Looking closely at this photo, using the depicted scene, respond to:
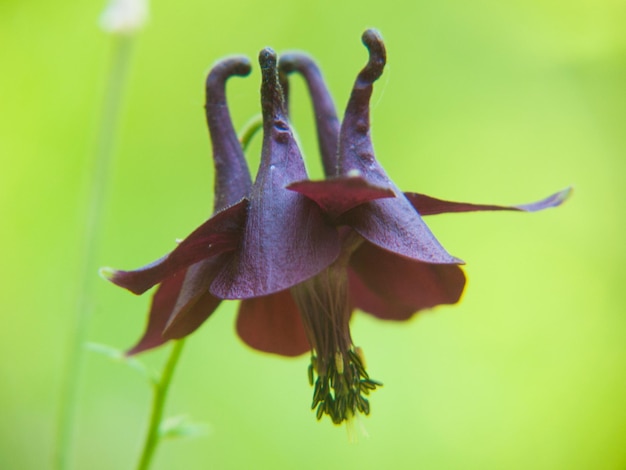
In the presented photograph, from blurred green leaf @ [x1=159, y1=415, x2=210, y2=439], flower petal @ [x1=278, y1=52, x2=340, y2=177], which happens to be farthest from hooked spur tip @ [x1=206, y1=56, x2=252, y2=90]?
blurred green leaf @ [x1=159, y1=415, x2=210, y2=439]

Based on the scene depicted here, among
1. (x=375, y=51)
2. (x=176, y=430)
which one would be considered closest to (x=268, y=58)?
(x=375, y=51)

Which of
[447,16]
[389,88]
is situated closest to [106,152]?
[389,88]

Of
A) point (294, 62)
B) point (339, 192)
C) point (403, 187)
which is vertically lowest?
point (339, 192)

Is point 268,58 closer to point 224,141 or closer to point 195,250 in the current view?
point 224,141

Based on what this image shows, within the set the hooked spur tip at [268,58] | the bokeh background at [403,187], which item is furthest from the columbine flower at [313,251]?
the bokeh background at [403,187]

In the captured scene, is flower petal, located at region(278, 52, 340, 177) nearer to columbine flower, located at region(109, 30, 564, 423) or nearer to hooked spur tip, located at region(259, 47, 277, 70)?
columbine flower, located at region(109, 30, 564, 423)

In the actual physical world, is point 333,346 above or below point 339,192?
below

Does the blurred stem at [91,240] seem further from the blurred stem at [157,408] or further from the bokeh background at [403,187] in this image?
the bokeh background at [403,187]
